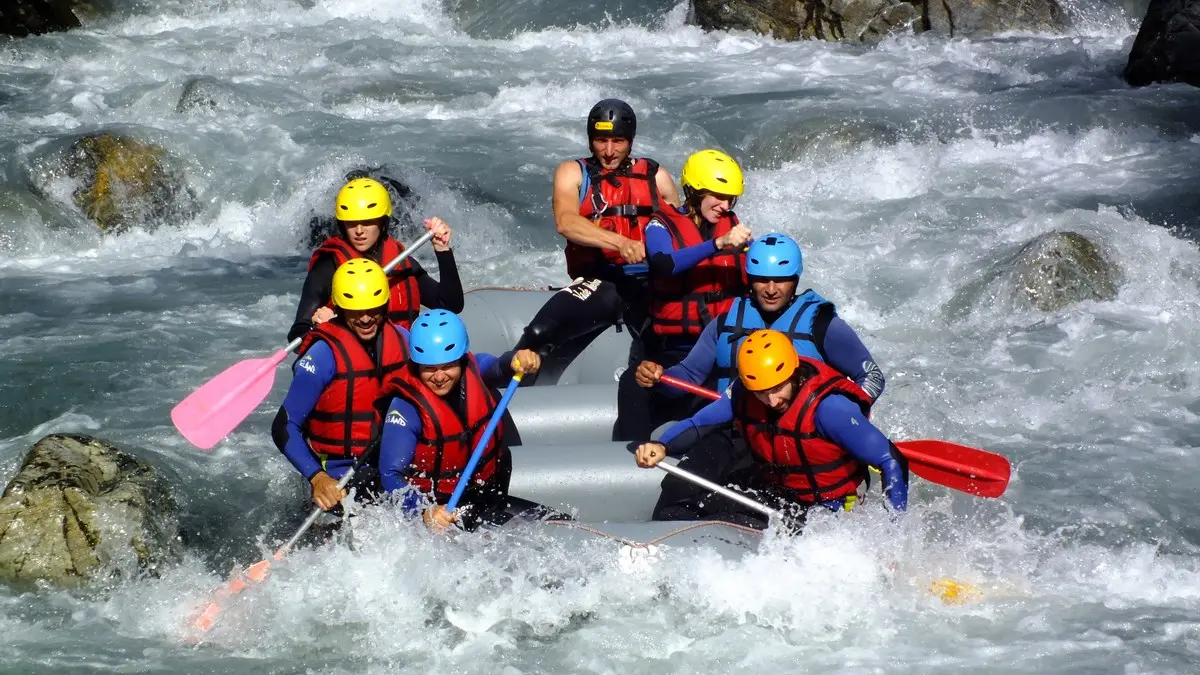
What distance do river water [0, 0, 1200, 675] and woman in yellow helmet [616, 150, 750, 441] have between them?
1.09m

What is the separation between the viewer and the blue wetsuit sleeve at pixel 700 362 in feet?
17.7

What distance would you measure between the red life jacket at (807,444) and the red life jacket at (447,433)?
972mm

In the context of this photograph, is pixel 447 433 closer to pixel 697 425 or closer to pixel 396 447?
pixel 396 447

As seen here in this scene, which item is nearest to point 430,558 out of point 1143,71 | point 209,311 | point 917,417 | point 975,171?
point 917,417

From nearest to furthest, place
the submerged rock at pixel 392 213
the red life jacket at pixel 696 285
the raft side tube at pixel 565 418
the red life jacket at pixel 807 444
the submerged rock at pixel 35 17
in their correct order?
1. the red life jacket at pixel 807 444
2. the red life jacket at pixel 696 285
3. the raft side tube at pixel 565 418
4. the submerged rock at pixel 392 213
5. the submerged rock at pixel 35 17

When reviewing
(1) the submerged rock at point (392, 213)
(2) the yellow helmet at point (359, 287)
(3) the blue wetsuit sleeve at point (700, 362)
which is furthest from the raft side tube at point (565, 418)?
(1) the submerged rock at point (392, 213)

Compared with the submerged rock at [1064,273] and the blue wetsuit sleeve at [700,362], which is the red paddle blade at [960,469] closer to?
the blue wetsuit sleeve at [700,362]

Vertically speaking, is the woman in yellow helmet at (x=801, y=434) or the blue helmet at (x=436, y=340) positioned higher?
the blue helmet at (x=436, y=340)

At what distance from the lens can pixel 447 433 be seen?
4.87 meters

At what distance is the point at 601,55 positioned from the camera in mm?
14258

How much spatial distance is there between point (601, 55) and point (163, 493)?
9435mm

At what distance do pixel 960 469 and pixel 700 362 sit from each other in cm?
109

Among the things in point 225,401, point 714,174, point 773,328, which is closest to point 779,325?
point 773,328

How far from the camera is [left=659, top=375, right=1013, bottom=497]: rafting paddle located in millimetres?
5098
